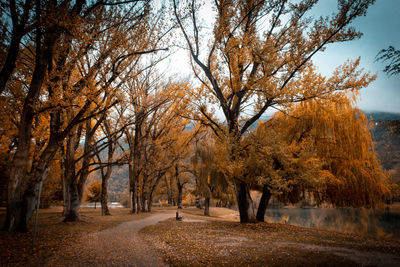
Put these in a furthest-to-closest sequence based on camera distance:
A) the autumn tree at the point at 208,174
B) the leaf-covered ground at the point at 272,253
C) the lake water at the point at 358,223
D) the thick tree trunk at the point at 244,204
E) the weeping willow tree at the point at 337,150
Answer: the autumn tree at the point at 208,174 < the lake water at the point at 358,223 < the weeping willow tree at the point at 337,150 < the thick tree trunk at the point at 244,204 < the leaf-covered ground at the point at 272,253

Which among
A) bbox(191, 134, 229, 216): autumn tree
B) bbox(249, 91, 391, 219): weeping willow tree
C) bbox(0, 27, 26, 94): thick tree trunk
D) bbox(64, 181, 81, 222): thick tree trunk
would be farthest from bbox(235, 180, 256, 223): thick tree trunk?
bbox(0, 27, 26, 94): thick tree trunk

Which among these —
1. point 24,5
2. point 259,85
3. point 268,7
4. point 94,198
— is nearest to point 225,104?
point 259,85

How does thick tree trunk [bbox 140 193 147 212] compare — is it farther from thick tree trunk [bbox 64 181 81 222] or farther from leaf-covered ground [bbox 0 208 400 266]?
leaf-covered ground [bbox 0 208 400 266]

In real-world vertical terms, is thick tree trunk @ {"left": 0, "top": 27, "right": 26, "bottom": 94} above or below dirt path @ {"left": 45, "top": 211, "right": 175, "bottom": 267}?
above

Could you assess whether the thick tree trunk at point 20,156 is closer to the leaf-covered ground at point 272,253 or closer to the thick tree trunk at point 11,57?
the thick tree trunk at point 11,57

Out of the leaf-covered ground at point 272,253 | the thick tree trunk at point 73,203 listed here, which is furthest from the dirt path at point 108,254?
the thick tree trunk at point 73,203

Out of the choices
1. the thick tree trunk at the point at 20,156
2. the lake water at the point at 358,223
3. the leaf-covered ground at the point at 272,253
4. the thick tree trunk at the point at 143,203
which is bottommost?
the lake water at the point at 358,223

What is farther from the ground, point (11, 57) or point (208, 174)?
point (11, 57)

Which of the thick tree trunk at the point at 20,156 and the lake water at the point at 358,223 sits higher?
the thick tree trunk at the point at 20,156

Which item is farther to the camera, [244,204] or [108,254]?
[244,204]

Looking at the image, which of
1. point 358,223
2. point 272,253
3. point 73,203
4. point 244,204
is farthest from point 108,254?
point 358,223

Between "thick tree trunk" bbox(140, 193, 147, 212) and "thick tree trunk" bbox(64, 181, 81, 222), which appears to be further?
"thick tree trunk" bbox(140, 193, 147, 212)

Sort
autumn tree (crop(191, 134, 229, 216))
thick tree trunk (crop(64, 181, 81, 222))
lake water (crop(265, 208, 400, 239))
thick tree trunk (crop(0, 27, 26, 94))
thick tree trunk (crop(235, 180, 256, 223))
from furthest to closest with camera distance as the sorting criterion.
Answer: autumn tree (crop(191, 134, 229, 216))
lake water (crop(265, 208, 400, 239))
thick tree trunk (crop(235, 180, 256, 223))
thick tree trunk (crop(64, 181, 81, 222))
thick tree trunk (crop(0, 27, 26, 94))

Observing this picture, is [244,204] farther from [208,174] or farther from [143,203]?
[143,203]
